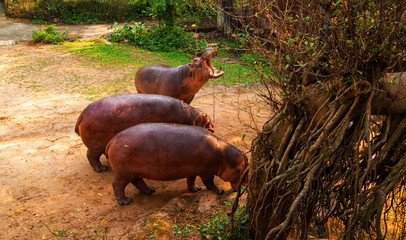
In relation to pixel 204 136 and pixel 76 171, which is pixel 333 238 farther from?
pixel 76 171

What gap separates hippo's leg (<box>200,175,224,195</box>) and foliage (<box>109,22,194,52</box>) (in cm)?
867

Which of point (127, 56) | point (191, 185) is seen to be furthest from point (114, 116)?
point (127, 56)

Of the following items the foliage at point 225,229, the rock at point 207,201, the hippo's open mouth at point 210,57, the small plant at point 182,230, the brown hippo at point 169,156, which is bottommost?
the rock at point 207,201

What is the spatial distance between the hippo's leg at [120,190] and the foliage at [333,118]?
2048 millimetres

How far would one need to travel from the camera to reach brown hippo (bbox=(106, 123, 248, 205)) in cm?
534

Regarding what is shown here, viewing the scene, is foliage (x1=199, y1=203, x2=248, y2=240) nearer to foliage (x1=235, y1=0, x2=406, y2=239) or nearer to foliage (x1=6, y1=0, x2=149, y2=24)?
foliage (x1=235, y1=0, x2=406, y2=239)

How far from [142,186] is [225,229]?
5.33ft

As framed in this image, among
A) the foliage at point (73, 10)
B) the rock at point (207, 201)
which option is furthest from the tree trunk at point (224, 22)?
the rock at point (207, 201)

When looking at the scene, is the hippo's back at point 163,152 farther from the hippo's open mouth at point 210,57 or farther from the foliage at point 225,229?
the hippo's open mouth at point 210,57

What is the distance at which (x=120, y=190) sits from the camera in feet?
18.2

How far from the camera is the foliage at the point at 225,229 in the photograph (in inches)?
176

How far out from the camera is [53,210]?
17.8 ft

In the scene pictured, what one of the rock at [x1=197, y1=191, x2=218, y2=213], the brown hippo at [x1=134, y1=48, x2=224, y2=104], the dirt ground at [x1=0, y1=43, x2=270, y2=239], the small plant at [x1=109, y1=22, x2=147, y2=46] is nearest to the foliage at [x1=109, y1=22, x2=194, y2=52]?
the small plant at [x1=109, y1=22, x2=147, y2=46]

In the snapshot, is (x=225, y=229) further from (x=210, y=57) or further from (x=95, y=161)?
(x=210, y=57)
